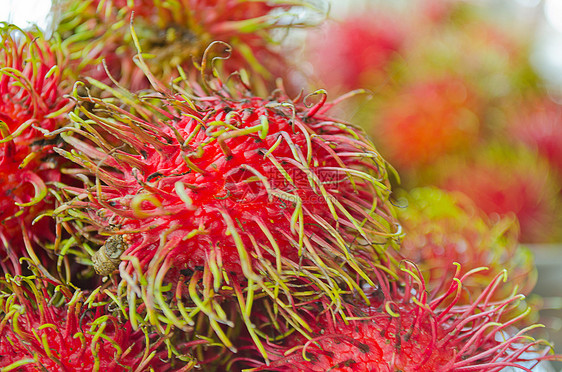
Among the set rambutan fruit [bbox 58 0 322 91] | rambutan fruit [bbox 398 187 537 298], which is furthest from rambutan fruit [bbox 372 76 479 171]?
rambutan fruit [bbox 58 0 322 91]

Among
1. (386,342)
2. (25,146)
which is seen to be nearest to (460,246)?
(386,342)

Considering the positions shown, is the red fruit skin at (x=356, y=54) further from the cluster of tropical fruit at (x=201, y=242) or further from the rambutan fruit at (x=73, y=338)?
the rambutan fruit at (x=73, y=338)

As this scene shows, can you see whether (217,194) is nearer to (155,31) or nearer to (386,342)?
(386,342)

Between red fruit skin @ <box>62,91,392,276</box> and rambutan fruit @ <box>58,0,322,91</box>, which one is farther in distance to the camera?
rambutan fruit @ <box>58,0,322,91</box>

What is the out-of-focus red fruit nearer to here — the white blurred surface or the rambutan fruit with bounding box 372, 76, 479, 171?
the rambutan fruit with bounding box 372, 76, 479, 171

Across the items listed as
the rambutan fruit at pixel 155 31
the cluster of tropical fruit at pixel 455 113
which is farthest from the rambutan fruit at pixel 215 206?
the cluster of tropical fruit at pixel 455 113

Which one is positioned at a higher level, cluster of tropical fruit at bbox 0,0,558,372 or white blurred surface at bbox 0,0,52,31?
white blurred surface at bbox 0,0,52,31

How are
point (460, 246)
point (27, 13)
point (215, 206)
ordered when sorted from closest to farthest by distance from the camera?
point (215, 206), point (27, 13), point (460, 246)
